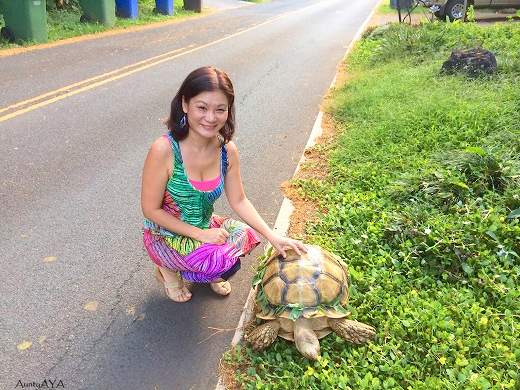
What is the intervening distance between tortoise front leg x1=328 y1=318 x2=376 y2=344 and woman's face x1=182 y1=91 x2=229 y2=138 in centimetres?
129

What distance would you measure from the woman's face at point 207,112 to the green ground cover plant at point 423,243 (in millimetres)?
1323

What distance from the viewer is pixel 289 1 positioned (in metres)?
34.9

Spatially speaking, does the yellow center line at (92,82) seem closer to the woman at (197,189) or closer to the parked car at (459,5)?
the woman at (197,189)

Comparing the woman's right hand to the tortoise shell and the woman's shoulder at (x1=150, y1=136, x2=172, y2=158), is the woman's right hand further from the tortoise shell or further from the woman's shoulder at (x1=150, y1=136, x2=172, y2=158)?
the woman's shoulder at (x1=150, y1=136, x2=172, y2=158)

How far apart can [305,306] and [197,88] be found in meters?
1.34

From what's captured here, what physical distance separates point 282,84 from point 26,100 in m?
4.57

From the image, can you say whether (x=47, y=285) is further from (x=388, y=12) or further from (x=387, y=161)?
(x=388, y=12)

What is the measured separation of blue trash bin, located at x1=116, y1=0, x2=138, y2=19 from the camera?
61.7 ft

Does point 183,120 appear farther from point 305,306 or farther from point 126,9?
point 126,9

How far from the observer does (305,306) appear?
283cm

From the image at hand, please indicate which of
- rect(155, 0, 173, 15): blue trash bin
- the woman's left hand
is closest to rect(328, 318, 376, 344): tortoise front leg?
the woman's left hand

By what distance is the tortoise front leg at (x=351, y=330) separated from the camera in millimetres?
2902

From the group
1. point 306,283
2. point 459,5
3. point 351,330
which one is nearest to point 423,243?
point 351,330

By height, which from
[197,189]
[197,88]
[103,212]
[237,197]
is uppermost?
[197,88]
